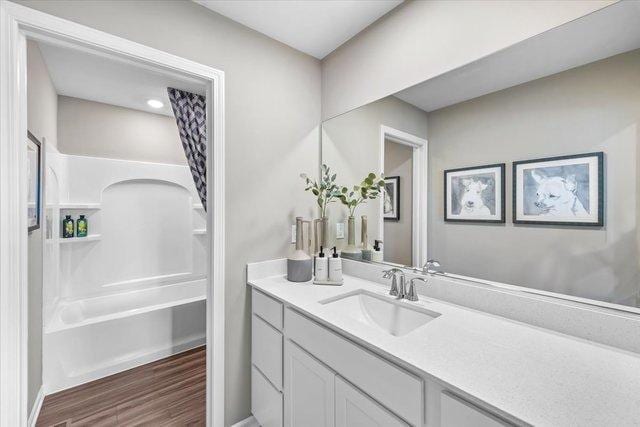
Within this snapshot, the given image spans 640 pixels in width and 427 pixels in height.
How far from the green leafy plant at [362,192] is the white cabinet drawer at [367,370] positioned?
2.87 ft

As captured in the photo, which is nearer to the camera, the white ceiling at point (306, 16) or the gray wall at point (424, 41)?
the gray wall at point (424, 41)

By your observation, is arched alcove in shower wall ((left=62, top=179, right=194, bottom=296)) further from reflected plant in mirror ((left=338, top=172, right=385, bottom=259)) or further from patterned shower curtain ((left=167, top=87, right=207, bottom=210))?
reflected plant in mirror ((left=338, top=172, right=385, bottom=259))

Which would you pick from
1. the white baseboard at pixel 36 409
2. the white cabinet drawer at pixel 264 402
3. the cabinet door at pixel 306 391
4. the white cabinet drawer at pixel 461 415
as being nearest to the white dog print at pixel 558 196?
the white cabinet drawer at pixel 461 415

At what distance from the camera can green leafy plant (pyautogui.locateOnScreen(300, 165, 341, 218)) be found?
1.88 metres

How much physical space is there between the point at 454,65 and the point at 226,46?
4.20 feet

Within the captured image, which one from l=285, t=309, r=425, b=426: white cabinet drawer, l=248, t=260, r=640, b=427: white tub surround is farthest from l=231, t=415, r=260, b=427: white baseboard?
l=285, t=309, r=425, b=426: white cabinet drawer

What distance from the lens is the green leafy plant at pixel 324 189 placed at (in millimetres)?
1876

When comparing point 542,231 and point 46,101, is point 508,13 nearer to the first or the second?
point 542,231

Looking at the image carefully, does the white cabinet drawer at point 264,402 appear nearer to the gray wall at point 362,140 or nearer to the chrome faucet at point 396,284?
the chrome faucet at point 396,284

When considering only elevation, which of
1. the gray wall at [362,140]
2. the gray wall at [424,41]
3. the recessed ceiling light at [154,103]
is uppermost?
the recessed ceiling light at [154,103]

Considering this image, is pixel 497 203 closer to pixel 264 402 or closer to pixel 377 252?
pixel 377 252

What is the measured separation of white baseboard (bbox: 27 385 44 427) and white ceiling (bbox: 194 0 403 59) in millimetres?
2674

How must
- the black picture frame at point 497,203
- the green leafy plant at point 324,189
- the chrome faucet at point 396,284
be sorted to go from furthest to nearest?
the green leafy plant at point 324,189
the chrome faucet at point 396,284
the black picture frame at point 497,203

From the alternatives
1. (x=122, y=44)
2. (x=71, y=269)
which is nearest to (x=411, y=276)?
(x=122, y=44)
